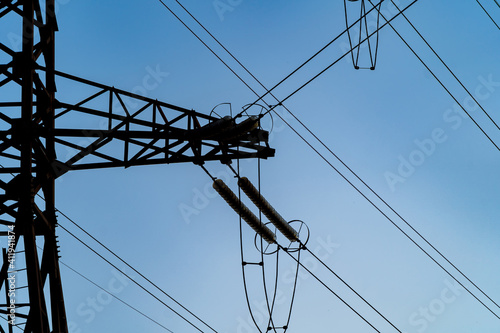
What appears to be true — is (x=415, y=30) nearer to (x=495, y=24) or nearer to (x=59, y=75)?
(x=495, y=24)

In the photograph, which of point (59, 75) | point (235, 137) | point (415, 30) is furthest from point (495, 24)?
point (59, 75)

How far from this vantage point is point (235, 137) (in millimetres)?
11586

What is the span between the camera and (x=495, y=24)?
41.7 feet

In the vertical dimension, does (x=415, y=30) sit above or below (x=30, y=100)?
below

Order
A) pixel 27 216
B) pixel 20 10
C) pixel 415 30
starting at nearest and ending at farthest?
pixel 27 216
pixel 20 10
pixel 415 30

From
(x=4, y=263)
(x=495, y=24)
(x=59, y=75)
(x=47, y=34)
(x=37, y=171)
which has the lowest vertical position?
(x=495, y=24)

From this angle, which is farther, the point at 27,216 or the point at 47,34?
the point at 47,34

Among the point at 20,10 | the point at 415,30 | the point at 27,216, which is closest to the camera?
the point at 27,216

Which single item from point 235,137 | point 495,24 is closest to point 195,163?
point 235,137

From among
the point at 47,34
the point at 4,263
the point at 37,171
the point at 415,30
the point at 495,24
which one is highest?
the point at 47,34

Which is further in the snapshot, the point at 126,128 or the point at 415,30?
the point at 415,30

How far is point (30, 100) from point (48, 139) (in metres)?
0.82

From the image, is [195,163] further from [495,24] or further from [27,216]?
[495,24]

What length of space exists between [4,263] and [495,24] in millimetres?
8977
